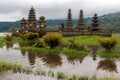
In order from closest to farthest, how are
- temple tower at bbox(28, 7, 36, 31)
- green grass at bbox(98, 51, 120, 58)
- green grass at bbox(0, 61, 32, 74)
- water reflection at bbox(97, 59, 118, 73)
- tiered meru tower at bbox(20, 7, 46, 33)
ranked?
1. green grass at bbox(0, 61, 32, 74)
2. water reflection at bbox(97, 59, 118, 73)
3. green grass at bbox(98, 51, 120, 58)
4. tiered meru tower at bbox(20, 7, 46, 33)
5. temple tower at bbox(28, 7, 36, 31)

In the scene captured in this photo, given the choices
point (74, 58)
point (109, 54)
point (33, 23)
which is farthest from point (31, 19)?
point (74, 58)

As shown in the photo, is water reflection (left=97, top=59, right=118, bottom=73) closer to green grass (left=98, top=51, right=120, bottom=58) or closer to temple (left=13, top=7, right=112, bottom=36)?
green grass (left=98, top=51, right=120, bottom=58)

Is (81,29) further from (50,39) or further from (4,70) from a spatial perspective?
(4,70)

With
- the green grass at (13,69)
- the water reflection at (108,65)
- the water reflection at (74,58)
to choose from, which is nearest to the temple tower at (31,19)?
the water reflection at (74,58)

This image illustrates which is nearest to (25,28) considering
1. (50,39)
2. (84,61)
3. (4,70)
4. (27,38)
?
(27,38)

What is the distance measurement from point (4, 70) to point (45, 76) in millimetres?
4413

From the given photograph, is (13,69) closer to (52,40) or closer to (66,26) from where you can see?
(52,40)

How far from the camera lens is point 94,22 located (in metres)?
94.7

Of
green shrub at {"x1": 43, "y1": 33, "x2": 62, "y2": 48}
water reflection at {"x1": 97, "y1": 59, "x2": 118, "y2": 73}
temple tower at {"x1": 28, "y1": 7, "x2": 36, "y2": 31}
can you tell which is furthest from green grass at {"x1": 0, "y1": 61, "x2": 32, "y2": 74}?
temple tower at {"x1": 28, "y1": 7, "x2": 36, "y2": 31}

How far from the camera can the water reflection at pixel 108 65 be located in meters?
32.6

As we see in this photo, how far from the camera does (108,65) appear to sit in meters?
35.6

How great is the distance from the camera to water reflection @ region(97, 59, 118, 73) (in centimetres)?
3259

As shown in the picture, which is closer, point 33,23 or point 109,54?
point 109,54

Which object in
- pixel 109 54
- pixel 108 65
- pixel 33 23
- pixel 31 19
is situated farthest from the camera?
pixel 33 23
